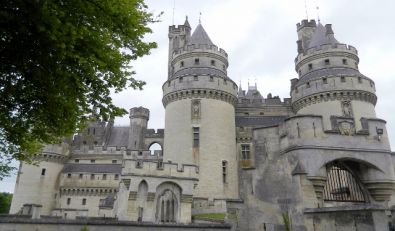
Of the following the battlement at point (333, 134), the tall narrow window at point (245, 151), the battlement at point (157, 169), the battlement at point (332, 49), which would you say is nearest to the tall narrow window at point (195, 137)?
the tall narrow window at point (245, 151)

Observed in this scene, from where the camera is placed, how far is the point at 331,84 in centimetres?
3200

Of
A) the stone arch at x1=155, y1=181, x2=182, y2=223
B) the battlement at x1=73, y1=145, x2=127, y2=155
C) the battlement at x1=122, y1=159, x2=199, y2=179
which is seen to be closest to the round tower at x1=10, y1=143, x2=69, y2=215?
the battlement at x1=73, y1=145, x2=127, y2=155

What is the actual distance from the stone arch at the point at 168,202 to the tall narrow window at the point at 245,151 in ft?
31.0

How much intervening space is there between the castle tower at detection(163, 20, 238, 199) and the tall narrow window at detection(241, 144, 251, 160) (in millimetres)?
1288

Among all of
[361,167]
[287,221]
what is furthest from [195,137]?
[361,167]

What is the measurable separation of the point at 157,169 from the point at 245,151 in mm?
10772

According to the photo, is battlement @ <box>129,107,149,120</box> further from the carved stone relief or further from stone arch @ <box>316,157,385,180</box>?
stone arch @ <box>316,157,385,180</box>

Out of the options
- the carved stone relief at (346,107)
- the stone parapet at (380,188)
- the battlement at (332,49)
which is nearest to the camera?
the stone parapet at (380,188)

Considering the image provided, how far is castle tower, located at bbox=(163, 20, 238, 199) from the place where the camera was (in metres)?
29.5

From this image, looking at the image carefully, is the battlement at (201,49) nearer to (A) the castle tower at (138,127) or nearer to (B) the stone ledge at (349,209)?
(A) the castle tower at (138,127)

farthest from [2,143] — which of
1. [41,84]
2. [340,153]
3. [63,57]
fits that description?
[340,153]

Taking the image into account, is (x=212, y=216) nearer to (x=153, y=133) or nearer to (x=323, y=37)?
(x=323, y=37)

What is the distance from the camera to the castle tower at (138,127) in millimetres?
48875

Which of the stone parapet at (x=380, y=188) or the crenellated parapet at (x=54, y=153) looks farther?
the crenellated parapet at (x=54, y=153)
